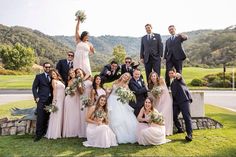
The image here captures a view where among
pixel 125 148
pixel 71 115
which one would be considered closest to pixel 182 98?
pixel 125 148

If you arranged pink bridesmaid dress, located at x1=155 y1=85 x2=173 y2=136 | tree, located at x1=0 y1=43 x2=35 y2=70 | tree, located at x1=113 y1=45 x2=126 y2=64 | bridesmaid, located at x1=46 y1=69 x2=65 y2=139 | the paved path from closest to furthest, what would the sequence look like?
bridesmaid, located at x1=46 y1=69 x2=65 y2=139 < pink bridesmaid dress, located at x1=155 y1=85 x2=173 y2=136 < the paved path < tree, located at x1=113 y1=45 x2=126 y2=64 < tree, located at x1=0 y1=43 x2=35 y2=70

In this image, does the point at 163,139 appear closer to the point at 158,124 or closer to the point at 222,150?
the point at 158,124

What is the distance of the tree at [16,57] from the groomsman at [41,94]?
5342cm

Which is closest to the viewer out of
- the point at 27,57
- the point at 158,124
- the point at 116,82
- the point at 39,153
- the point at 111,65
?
the point at 39,153

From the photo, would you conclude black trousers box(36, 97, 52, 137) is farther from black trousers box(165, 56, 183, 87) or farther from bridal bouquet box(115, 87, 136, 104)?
black trousers box(165, 56, 183, 87)

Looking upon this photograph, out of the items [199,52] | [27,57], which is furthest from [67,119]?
[199,52]

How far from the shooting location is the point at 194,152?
8406mm

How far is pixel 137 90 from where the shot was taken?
9.61 m

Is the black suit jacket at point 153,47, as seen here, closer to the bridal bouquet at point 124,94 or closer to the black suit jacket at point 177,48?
the black suit jacket at point 177,48

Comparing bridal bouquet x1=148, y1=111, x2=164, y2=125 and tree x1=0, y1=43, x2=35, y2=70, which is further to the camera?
tree x1=0, y1=43, x2=35, y2=70

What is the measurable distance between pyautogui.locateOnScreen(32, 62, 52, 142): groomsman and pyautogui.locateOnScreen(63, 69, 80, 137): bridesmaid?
566 mm

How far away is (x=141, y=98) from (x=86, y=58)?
6.87 feet

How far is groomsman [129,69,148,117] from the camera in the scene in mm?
9641

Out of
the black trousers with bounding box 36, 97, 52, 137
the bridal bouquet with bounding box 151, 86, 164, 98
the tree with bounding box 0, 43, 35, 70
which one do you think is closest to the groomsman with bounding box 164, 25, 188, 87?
the bridal bouquet with bounding box 151, 86, 164, 98
